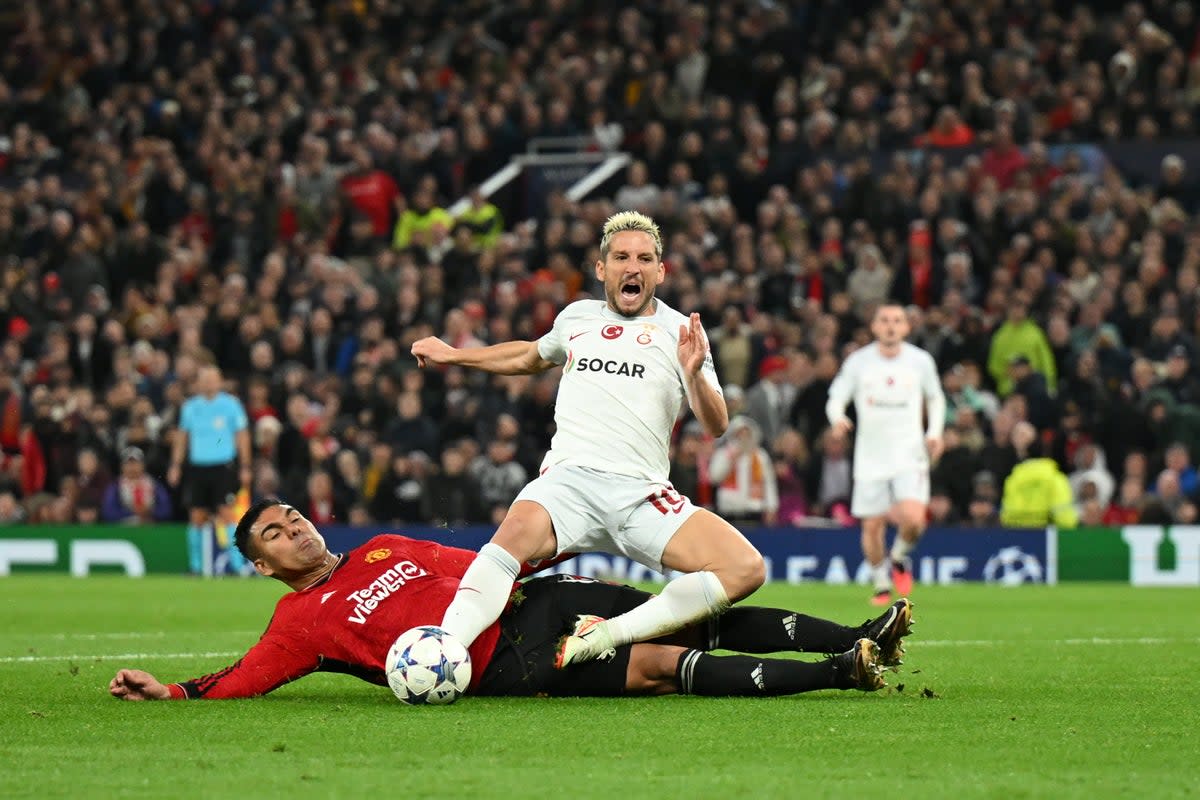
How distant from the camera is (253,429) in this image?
866 inches

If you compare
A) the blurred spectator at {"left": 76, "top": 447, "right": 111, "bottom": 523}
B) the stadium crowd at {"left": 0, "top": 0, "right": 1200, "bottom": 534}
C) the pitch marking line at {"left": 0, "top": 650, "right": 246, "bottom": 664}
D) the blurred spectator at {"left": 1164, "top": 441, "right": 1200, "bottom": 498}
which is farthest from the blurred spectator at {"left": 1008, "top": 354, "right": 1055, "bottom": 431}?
the pitch marking line at {"left": 0, "top": 650, "right": 246, "bottom": 664}

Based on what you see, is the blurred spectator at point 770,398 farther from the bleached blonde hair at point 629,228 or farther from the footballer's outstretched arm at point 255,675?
the footballer's outstretched arm at point 255,675

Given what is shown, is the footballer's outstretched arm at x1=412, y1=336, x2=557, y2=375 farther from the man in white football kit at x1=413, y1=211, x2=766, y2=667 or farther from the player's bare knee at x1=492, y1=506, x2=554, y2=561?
the player's bare knee at x1=492, y1=506, x2=554, y2=561

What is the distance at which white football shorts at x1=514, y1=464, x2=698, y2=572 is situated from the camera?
830cm

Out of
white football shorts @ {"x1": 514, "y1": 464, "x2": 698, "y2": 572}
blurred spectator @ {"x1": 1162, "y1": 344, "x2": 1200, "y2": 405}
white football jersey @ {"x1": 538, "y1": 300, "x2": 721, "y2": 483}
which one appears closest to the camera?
white football shorts @ {"x1": 514, "y1": 464, "x2": 698, "y2": 572}

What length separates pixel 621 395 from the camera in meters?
8.52

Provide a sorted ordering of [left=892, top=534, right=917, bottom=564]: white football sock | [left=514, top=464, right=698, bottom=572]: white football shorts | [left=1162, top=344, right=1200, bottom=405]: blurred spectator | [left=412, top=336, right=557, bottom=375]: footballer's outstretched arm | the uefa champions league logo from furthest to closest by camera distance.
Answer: the uefa champions league logo, [left=1162, top=344, right=1200, bottom=405]: blurred spectator, [left=892, top=534, right=917, bottom=564]: white football sock, [left=412, top=336, right=557, bottom=375]: footballer's outstretched arm, [left=514, top=464, right=698, bottom=572]: white football shorts

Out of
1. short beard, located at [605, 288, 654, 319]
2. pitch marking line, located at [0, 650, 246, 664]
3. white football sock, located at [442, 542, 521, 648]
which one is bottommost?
pitch marking line, located at [0, 650, 246, 664]

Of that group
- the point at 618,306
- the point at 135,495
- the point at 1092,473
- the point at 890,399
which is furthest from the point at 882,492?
the point at 135,495

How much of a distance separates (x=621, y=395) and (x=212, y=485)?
13202 mm

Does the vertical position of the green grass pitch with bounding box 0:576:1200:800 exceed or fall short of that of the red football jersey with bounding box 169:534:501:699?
it falls short

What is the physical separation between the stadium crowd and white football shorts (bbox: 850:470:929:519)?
3.68 meters

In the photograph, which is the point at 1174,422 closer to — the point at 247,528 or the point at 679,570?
the point at 679,570

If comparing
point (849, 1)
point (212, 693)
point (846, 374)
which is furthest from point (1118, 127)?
point (212, 693)
